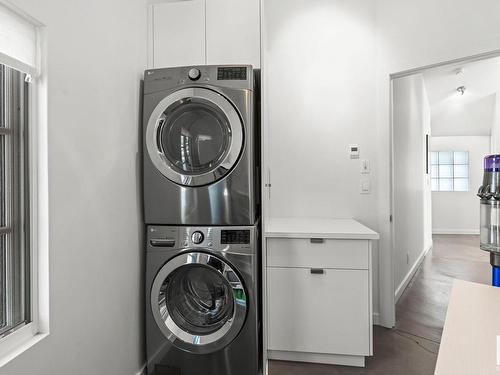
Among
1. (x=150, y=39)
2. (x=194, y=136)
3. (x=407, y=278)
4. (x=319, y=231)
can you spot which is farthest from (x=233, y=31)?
(x=407, y=278)

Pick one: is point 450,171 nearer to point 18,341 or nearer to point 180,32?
point 180,32

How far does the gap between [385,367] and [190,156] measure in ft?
5.97

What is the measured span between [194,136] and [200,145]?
0.20ft

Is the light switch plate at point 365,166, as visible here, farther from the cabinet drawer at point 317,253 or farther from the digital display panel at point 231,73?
the digital display panel at point 231,73

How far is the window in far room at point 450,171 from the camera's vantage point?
6879mm

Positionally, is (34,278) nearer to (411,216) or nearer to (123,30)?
(123,30)

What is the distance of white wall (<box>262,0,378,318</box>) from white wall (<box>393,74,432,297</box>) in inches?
15.2

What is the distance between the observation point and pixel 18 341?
1.04 meters

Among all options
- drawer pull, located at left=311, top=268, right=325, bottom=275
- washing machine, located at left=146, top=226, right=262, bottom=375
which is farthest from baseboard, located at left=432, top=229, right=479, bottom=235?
washing machine, located at left=146, top=226, right=262, bottom=375

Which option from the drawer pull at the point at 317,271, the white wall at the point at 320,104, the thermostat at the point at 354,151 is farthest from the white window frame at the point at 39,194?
the thermostat at the point at 354,151

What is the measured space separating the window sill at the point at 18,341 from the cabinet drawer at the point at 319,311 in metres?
Result: 1.27

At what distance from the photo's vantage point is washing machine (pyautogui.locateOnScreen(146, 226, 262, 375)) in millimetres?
1662

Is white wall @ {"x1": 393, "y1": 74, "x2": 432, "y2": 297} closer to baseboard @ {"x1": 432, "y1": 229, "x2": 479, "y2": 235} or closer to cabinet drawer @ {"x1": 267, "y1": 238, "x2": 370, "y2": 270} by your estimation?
cabinet drawer @ {"x1": 267, "y1": 238, "x2": 370, "y2": 270}

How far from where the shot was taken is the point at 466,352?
0.60 metres
